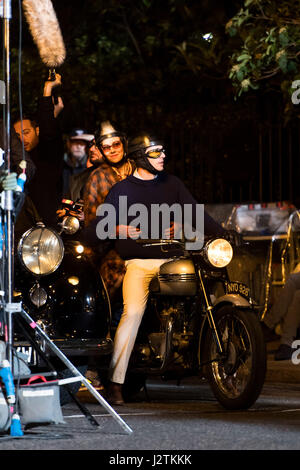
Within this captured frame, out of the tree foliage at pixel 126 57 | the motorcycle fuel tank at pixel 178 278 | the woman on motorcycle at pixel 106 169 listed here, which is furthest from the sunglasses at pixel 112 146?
the tree foliage at pixel 126 57

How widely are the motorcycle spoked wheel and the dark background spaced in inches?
236

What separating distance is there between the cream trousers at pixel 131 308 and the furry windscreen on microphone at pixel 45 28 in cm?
170

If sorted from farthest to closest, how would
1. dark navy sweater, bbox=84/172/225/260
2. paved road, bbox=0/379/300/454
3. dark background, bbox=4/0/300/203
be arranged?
dark background, bbox=4/0/300/203 < dark navy sweater, bbox=84/172/225/260 < paved road, bbox=0/379/300/454

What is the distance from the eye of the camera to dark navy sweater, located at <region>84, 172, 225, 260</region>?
29.0 feet

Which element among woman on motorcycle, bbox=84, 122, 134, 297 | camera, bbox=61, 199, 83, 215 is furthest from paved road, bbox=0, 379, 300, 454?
woman on motorcycle, bbox=84, 122, 134, 297

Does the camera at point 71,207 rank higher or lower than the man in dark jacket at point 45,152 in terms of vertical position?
lower

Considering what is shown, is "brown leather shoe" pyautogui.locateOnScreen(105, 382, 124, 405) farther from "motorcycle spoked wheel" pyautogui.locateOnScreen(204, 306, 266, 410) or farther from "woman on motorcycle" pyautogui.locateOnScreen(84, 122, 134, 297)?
"woman on motorcycle" pyautogui.locateOnScreen(84, 122, 134, 297)

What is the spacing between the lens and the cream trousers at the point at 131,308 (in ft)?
28.6

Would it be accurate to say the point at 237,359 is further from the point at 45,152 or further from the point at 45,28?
the point at 45,152

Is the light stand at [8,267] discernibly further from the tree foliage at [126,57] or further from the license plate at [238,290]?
the tree foliage at [126,57]

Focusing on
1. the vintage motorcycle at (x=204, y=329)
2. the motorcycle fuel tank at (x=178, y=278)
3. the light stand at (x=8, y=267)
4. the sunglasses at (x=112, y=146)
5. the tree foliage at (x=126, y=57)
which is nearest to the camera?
the light stand at (x=8, y=267)

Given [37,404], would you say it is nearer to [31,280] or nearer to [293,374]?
[31,280]
